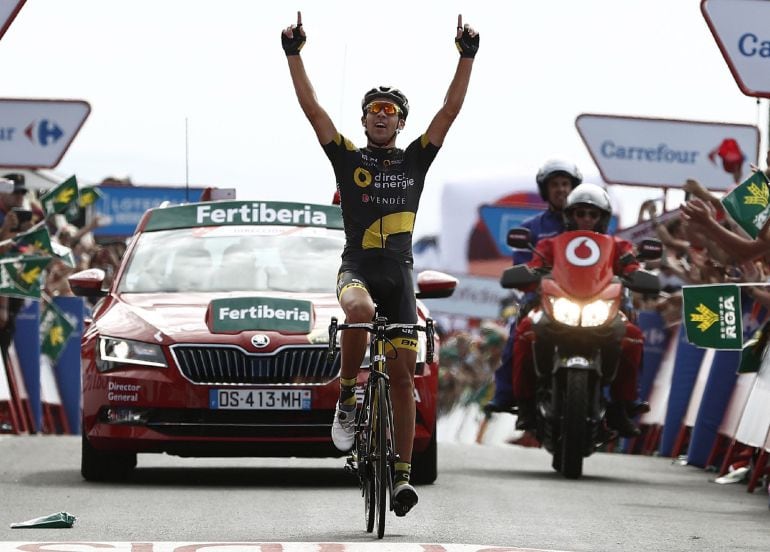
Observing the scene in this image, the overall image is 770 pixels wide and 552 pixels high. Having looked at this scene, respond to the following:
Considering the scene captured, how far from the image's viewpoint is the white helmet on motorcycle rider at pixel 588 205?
1555cm

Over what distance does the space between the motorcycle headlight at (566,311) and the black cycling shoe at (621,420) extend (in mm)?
939

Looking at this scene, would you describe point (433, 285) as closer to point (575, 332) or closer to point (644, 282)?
point (575, 332)

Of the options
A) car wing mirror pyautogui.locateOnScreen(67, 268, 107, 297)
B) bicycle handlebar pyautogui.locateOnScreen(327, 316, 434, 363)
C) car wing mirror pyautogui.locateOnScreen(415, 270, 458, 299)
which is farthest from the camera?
car wing mirror pyautogui.locateOnScreen(67, 268, 107, 297)

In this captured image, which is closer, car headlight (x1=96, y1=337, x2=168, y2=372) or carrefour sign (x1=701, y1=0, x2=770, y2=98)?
car headlight (x1=96, y1=337, x2=168, y2=372)

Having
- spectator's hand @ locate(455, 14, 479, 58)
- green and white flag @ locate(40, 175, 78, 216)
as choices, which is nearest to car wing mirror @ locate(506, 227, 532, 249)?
spectator's hand @ locate(455, 14, 479, 58)

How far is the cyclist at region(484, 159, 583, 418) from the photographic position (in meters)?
16.2

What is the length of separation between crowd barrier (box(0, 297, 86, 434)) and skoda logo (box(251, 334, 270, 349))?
7349mm

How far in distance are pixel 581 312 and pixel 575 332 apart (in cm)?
17

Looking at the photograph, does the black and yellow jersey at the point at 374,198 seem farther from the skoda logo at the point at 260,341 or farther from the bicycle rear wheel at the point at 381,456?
the skoda logo at the point at 260,341

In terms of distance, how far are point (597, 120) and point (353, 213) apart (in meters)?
12.0

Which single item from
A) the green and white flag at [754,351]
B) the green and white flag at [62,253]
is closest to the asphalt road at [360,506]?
the green and white flag at [754,351]

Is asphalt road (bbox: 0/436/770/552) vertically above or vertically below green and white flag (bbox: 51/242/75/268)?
below

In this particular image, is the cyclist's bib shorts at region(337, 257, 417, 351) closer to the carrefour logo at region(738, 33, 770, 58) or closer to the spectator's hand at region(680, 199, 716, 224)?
the spectator's hand at region(680, 199, 716, 224)

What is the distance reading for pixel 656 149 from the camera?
73.2ft
